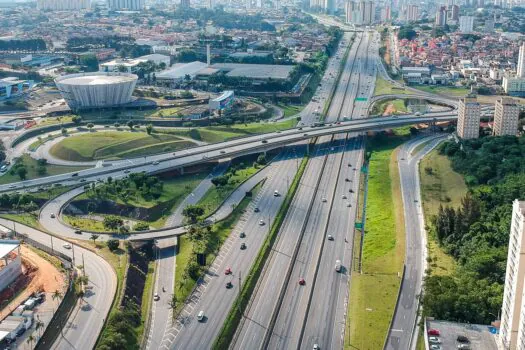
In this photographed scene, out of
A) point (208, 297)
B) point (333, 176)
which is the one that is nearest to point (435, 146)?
point (333, 176)

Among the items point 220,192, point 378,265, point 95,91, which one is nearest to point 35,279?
point 220,192

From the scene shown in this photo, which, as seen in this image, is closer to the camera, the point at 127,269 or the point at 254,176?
the point at 127,269

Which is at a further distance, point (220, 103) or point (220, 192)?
point (220, 103)

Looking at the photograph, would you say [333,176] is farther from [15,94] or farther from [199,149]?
[15,94]

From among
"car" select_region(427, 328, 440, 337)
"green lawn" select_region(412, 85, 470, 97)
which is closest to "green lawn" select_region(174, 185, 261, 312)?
"car" select_region(427, 328, 440, 337)

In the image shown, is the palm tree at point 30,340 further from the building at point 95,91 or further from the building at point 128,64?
the building at point 128,64

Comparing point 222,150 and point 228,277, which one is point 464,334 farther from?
point 222,150

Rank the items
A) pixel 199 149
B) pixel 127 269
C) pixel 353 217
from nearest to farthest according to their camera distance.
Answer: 1. pixel 127 269
2. pixel 353 217
3. pixel 199 149
